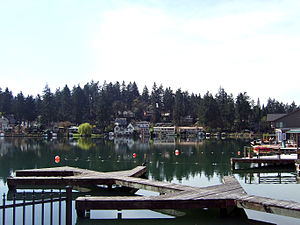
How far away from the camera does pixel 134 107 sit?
160 meters

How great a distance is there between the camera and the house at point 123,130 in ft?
451

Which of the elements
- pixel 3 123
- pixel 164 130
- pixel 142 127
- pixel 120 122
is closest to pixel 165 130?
pixel 164 130

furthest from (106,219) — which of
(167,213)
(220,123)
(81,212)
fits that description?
(220,123)

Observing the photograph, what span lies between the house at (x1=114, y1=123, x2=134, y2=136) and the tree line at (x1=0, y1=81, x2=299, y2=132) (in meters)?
4.11

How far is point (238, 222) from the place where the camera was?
13547mm

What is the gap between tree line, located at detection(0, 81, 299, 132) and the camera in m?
127

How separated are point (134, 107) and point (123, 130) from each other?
73.5ft

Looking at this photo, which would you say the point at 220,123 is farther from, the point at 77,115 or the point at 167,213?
the point at 167,213

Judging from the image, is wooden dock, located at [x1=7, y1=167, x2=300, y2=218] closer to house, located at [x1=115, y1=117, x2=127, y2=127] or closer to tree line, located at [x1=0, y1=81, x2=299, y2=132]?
tree line, located at [x1=0, y1=81, x2=299, y2=132]

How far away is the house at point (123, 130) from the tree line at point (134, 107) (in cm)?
411

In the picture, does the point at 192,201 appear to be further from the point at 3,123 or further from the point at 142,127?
the point at 142,127

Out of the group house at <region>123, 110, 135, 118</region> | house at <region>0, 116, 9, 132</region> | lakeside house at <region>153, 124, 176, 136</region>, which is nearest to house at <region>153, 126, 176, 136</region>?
lakeside house at <region>153, 124, 176, 136</region>

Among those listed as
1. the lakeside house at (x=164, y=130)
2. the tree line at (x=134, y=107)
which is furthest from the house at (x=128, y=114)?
the lakeside house at (x=164, y=130)

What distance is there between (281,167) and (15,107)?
11369cm
